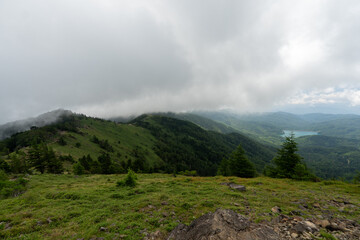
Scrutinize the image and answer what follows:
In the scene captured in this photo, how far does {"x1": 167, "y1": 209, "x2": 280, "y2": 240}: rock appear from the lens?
6660 mm

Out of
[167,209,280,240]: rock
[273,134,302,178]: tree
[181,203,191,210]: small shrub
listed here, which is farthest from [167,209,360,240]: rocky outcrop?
[273,134,302,178]: tree

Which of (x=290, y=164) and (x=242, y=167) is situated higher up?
(x=290, y=164)

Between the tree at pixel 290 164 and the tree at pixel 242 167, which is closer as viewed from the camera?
the tree at pixel 290 164

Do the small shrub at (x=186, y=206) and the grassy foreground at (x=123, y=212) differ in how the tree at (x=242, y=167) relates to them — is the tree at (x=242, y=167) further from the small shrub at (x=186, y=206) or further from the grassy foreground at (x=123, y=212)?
the small shrub at (x=186, y=206)

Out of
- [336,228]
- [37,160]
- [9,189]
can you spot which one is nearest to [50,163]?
[37,160]

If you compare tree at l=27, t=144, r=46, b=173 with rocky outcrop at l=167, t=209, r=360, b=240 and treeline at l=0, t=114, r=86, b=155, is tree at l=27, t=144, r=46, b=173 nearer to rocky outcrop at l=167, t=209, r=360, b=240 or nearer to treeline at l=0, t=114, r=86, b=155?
rocky outcrop at l=167, t=209, r=360, b=240

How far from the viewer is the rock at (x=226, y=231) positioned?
6660 millimetres

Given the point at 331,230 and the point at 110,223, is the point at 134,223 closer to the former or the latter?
the point at 110,223

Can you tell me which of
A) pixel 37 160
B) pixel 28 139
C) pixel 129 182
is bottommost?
pixel 28 139

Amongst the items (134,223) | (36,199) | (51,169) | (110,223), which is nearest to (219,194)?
(134,223)

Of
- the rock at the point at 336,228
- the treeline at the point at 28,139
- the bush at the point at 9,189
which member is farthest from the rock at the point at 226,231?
the treeline at the point at 28,139

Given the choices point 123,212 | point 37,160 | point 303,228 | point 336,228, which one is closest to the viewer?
point 303,228

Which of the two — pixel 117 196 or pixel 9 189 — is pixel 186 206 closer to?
pixel 117 196

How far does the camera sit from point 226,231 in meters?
6.88
